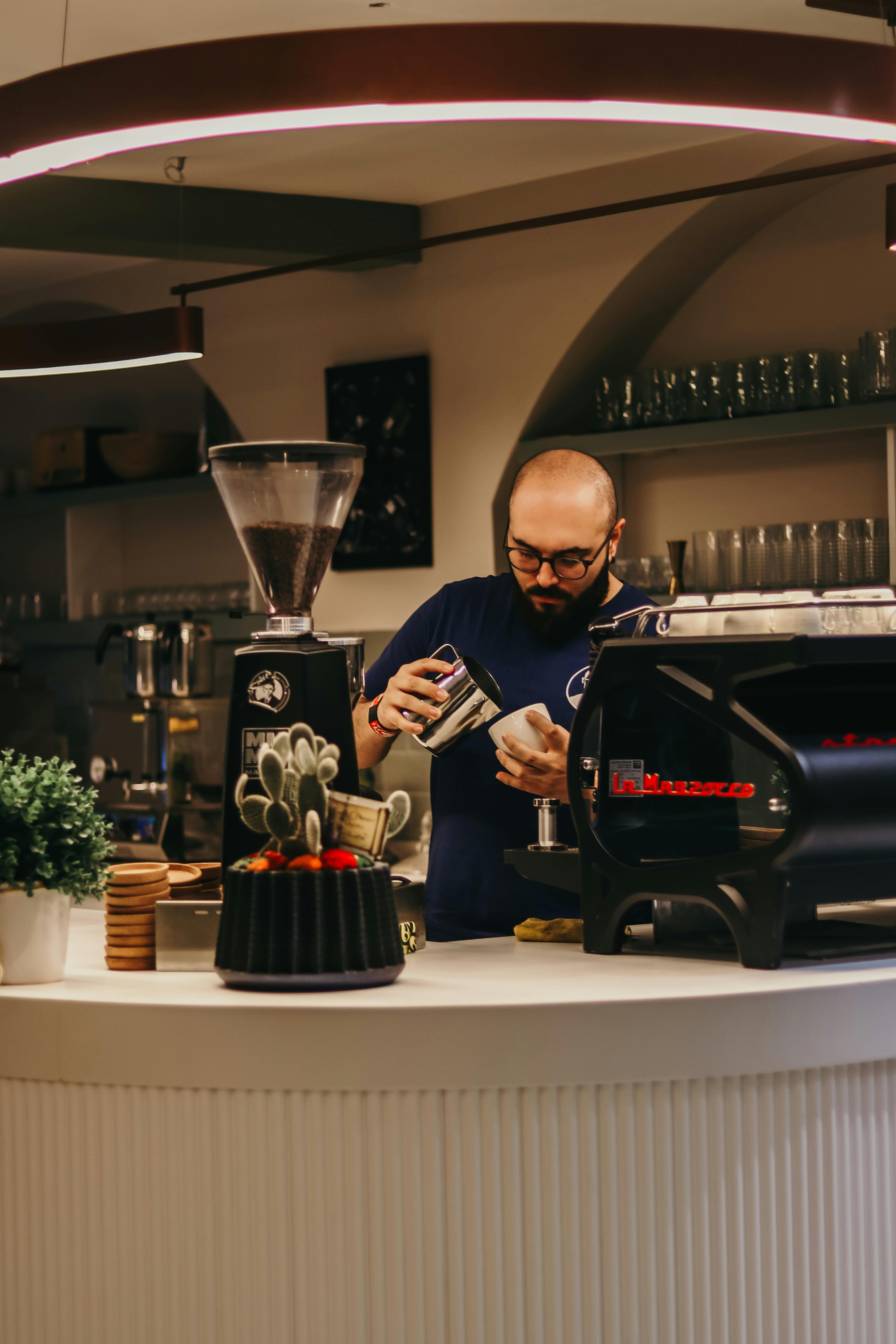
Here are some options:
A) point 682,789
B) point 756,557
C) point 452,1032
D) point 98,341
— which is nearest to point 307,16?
point 98,341

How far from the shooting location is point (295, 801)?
1.77 meters

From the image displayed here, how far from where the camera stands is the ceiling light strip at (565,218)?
4.22 m

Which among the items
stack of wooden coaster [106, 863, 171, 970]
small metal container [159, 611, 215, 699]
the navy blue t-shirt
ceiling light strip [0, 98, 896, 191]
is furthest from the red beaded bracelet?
small metal container [159, 611, 215, 699]

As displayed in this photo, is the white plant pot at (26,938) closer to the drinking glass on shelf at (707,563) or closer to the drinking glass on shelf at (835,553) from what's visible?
the drinking glass on shelf at (835,553)

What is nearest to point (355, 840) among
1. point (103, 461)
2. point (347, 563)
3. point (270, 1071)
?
point (270, 1071)

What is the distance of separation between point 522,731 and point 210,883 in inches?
19.5

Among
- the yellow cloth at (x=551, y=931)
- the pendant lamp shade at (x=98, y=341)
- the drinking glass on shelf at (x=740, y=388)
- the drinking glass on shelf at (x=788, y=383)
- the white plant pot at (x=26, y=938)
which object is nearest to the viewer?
the white plant pot at (x=26, y=938)

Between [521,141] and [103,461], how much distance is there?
9.98 ft

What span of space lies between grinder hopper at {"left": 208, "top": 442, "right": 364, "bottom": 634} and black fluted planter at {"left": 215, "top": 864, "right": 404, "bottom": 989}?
516 mm

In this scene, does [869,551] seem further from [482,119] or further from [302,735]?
[302,735]

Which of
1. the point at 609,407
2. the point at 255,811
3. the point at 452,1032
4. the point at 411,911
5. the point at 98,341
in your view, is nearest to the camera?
the point at 452,1032

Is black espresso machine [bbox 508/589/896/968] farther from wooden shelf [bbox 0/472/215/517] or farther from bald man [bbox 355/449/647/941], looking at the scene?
wooden shelf [bbox 0/472/215/517]

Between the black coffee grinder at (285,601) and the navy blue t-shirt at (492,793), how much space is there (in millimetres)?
551

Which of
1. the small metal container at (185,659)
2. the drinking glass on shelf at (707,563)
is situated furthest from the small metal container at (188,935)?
the small metal container at (185,659)
